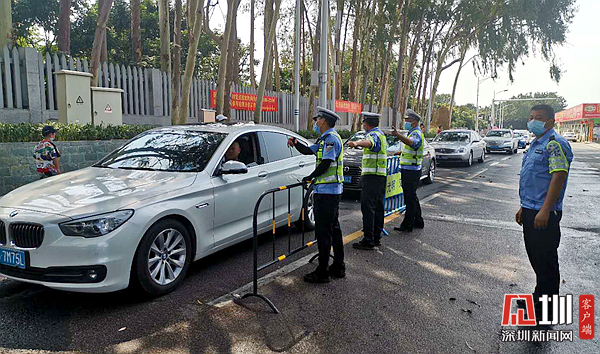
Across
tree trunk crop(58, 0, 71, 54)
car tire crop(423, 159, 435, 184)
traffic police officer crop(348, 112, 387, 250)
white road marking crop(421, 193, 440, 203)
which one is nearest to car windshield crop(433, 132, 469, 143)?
car tire crop(423, 159, 435, 184)

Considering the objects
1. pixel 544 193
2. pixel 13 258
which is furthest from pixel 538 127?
pixel 13 258

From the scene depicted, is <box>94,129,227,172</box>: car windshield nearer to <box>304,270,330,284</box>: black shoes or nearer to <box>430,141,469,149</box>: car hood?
<box>304,270,330,284</box>: black shoes

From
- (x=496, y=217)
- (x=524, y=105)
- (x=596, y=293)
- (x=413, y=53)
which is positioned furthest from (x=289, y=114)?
(x=524, y=105)

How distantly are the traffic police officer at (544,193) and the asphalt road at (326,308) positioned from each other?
0.56m

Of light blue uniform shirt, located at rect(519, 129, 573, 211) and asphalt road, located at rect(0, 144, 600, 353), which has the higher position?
light blue uniform shirt, located at rect(519, 129, 573, 211)

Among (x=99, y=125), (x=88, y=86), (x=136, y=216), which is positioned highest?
(x=88, y=86)

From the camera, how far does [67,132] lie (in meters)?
9.65

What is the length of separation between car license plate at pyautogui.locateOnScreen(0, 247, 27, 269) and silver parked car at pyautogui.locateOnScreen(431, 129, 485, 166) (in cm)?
1636

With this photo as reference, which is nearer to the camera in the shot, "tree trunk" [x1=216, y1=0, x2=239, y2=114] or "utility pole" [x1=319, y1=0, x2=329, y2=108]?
"tree trunk" [x1=216, y1=0, x2=239, y2=114]

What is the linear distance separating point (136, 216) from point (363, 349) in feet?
6.99

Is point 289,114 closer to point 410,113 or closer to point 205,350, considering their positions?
point 410,113

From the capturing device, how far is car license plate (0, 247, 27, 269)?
371 cm

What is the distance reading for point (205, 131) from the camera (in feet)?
17.9

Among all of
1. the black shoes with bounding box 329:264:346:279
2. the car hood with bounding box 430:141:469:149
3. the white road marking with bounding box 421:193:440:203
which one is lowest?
the white road marking with bounding box 421:193:440:203
